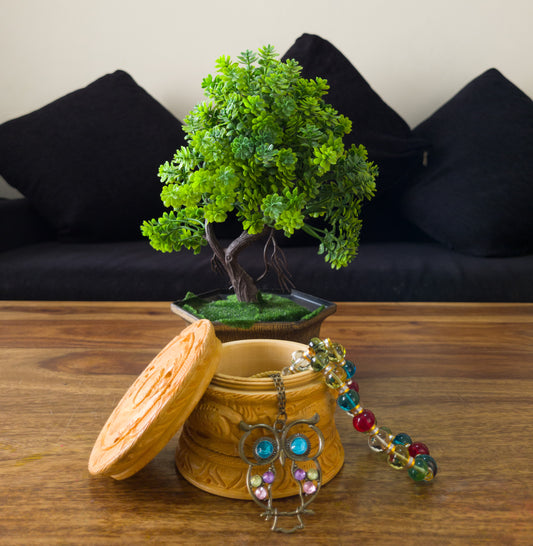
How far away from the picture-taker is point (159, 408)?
38 centimetres

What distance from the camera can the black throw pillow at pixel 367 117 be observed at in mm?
1858

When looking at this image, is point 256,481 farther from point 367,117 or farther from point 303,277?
point 367,117

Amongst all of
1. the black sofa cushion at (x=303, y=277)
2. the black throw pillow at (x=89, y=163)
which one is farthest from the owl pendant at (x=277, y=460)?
the black throw pillow at (x=89, y=163)

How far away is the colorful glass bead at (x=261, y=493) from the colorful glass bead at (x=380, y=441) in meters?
0.12

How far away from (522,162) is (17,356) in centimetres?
164

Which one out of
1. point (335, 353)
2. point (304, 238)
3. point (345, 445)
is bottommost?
point (304, 238)

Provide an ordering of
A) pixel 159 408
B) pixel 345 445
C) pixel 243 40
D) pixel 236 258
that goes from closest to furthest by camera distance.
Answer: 1. pixel 159 408
2. pixel 345 445
3. pixel 236 258
4. pixel 243 40

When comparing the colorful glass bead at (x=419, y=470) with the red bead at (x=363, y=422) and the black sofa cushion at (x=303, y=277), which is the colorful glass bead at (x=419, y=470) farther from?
the black sofa cushion at (x=303, y=277)

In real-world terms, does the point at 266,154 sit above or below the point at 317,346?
above

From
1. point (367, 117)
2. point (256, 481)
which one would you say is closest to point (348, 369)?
point (256, 481)

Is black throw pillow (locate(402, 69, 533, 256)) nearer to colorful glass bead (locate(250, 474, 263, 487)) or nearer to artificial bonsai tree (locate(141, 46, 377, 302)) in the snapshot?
artificial bonsai tree (locate(141, 46, 377, 302))

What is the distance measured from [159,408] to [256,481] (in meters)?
0.10

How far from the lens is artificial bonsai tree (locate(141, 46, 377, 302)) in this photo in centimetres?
57

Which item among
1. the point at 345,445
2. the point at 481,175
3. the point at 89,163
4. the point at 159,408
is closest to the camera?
the point at 159,408
